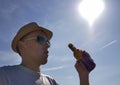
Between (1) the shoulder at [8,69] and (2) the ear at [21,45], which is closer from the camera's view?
(1) the shoulder at [8,69]

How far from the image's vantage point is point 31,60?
19.4 ft

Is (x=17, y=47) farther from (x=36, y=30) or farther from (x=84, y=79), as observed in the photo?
(x=84, y=79)

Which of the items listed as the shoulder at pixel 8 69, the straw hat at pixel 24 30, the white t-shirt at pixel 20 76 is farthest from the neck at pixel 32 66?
the straw hat at pixel 24 30

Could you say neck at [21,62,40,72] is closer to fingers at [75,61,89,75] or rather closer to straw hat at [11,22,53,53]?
straw hat at [11,22,53,53]

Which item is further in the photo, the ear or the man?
the ear

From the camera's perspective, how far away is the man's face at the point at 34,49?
591cm

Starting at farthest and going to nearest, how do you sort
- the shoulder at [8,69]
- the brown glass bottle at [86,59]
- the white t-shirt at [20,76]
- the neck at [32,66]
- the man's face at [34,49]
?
the man's face at [34,49] → the neck at [32,66] → the brown glass bottle at [86,59] → the shoulder at [8,69] → the white t-shirt at [20,76]

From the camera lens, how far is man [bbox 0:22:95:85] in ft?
17.0

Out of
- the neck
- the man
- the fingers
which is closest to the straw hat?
the man

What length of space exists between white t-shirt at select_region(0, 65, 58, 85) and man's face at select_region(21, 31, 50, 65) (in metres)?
0.41

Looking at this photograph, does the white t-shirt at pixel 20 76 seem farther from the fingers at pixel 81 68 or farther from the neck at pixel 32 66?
the fingers at pixel 81 68

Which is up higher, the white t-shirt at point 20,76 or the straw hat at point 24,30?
the straw hat at point 24,30

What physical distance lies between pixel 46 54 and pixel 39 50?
0.19 meters

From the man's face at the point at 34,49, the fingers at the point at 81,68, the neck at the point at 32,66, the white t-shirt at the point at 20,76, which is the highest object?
the man's face at the point at 34,49
